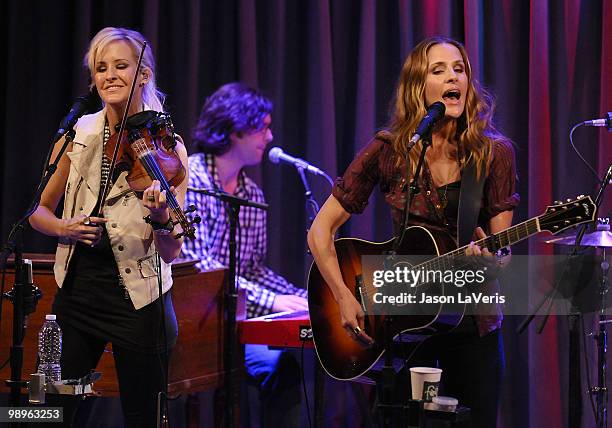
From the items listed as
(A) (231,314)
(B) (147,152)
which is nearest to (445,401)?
(B) (147,152)

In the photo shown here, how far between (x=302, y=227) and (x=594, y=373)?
188 centimetres

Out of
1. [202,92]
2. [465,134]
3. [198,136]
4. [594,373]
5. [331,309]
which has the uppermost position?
A: [202,92]

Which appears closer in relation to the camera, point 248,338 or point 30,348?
point 30,348

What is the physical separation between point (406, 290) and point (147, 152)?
3.36ft

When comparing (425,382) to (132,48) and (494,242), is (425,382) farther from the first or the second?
(132,48)

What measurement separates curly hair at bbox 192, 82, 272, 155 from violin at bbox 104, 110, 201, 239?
1990 mm

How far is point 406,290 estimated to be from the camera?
3092mm

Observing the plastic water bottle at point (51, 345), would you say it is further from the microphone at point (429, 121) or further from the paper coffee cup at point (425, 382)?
the microphone at point (429, 121)

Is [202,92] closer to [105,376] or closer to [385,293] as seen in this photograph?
[105,376]

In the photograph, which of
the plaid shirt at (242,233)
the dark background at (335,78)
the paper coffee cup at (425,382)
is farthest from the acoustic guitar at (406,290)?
the dark background at (335,78)

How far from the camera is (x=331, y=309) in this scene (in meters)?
3.38

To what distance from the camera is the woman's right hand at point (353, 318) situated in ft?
10.5

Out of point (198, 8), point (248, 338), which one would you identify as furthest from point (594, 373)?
point (198, 8)

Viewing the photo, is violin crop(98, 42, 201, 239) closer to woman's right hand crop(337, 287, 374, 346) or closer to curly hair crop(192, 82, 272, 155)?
woman's right hand crop(337, 287, 374, 346)
